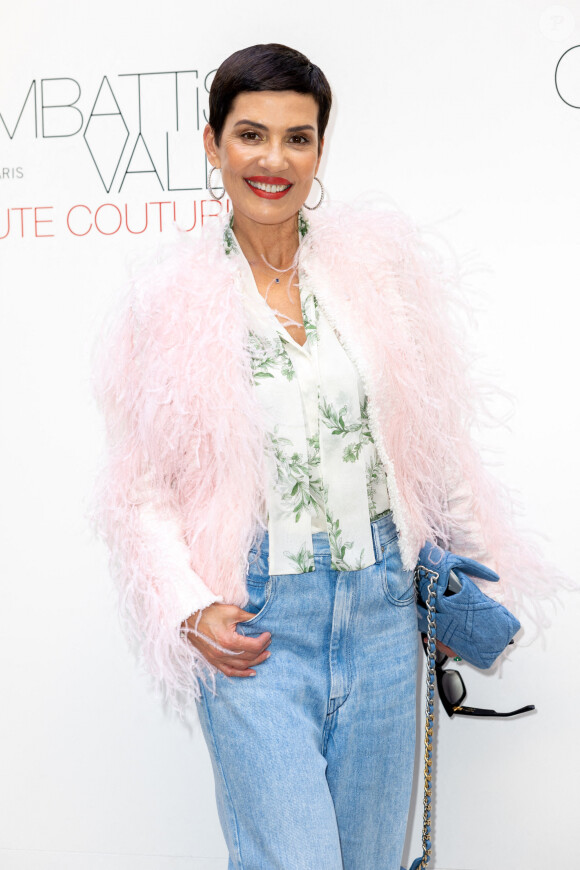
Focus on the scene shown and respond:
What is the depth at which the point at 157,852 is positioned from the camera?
2.34 meters

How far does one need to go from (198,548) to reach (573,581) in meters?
1.07

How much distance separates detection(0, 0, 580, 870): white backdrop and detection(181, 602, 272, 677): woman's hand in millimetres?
863

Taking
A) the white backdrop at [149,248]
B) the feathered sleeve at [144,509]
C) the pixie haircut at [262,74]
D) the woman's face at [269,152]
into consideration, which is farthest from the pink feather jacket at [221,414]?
the white backdrop at [149,248]

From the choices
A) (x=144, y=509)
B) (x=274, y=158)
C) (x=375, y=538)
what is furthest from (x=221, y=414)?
(x=274, y=158)

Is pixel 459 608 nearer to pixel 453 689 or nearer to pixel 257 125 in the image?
pixel 453 689

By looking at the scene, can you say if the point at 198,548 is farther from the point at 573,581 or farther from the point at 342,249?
the point at 573,581

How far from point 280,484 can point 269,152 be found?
574 millimetres

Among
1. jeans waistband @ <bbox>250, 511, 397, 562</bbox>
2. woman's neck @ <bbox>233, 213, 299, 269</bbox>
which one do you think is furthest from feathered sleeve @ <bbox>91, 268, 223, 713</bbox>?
woman's neck @ <bbox>233, 213, 299, 269</bbox>

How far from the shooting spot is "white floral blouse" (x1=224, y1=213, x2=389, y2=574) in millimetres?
1444

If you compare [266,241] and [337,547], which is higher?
[266,241]

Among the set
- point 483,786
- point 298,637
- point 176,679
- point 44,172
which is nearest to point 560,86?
point 44,172

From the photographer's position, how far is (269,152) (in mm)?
1498

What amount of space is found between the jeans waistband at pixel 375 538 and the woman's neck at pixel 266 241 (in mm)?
505

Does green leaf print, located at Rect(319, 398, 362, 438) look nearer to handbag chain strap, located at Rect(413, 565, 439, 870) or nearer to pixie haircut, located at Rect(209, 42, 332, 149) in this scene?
handbag chain strap, located at Rect(413, 565, 439, 870)
